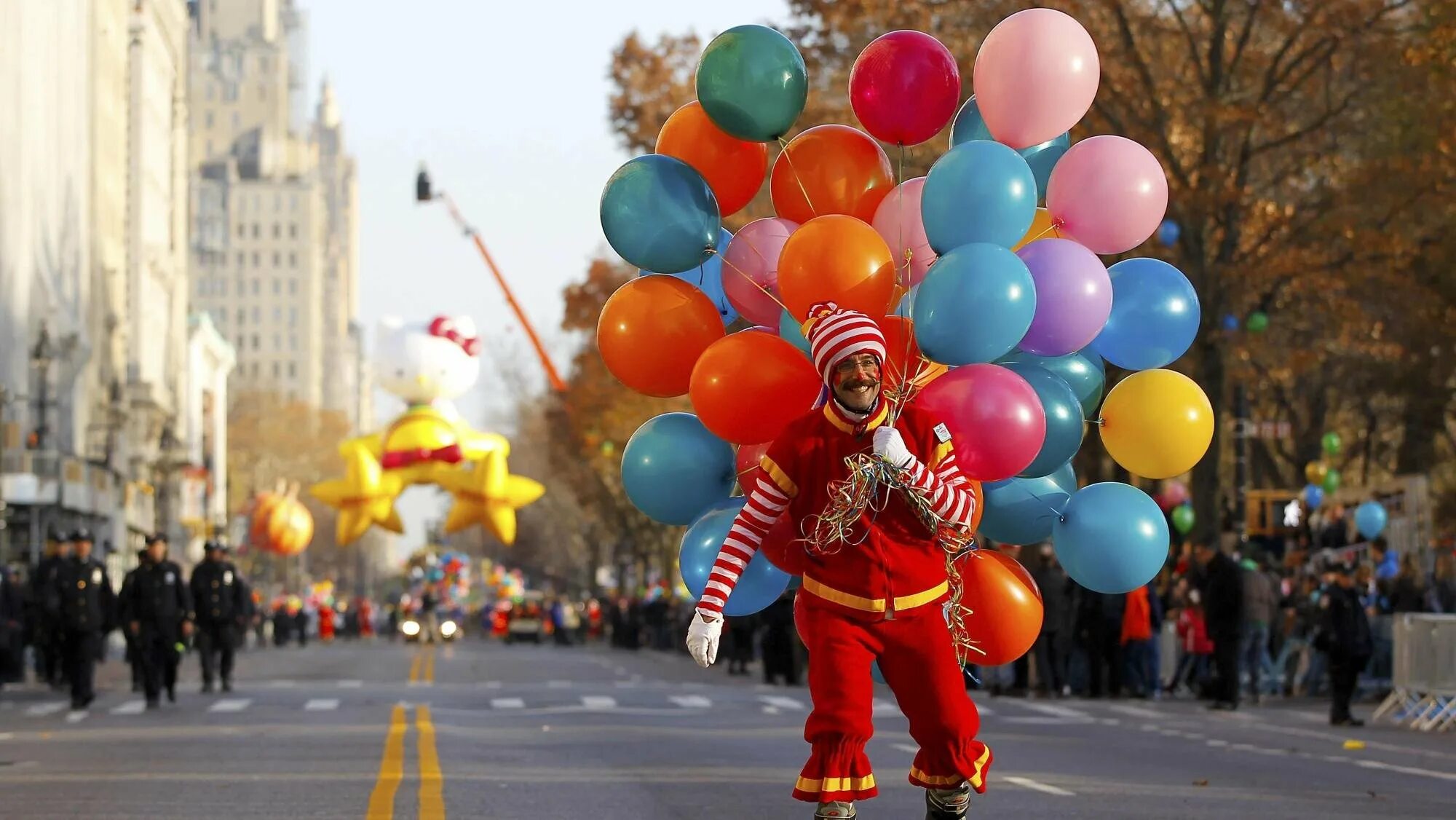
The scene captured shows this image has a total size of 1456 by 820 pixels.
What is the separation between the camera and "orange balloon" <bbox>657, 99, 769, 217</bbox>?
34.8 ft

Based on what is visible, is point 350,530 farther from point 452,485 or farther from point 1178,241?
point 1178,241

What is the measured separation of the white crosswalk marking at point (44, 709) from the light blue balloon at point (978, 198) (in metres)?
16.5

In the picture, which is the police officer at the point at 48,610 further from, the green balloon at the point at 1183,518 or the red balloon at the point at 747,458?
the green balloon at the point at 1183,518

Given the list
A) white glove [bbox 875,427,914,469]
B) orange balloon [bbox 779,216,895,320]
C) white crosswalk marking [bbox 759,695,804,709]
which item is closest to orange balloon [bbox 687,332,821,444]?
orange balloon [bbox 779,216,895,320]

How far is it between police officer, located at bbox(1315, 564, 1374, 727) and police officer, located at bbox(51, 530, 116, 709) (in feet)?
41.6

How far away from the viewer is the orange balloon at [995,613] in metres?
9.52

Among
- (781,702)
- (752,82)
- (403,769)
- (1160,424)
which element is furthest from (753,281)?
(781,702)

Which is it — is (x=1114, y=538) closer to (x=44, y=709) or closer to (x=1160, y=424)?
(x=1160, y=424)

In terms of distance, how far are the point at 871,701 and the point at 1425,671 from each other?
16308 mm

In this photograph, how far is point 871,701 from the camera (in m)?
8.44

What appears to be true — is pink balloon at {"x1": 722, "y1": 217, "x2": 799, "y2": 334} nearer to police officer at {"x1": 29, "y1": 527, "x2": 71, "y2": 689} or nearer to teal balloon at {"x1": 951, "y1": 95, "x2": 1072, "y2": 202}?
teal balloon at {"x1": 951, "y1": 95, "x2": 1072, "y2": 202}

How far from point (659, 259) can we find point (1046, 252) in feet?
5.31

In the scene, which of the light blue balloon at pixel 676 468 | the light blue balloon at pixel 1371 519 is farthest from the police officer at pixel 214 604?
the light blue balloon at pixel 676 468

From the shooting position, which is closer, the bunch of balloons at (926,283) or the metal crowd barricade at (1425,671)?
the bunch of balloons at (926,283)
